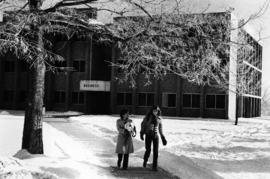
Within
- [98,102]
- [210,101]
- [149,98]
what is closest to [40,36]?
[210,101]

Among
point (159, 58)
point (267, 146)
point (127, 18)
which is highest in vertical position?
point (127, 18)

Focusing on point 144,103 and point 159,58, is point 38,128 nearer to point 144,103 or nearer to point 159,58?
point 159,58

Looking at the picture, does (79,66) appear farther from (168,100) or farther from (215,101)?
(215,101)

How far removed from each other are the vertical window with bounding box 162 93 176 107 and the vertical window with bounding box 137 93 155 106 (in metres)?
1.22


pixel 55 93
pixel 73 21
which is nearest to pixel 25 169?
pixel 73 21

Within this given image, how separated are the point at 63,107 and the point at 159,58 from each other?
131 feet

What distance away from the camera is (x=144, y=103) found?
47.4 metres

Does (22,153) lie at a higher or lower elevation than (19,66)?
lower

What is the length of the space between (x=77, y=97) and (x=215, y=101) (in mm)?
15222

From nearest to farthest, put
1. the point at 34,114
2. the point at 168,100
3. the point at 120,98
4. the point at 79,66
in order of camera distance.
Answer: the point at 34,114
the point at 168,100
the point at 120,98
the point at 79,66

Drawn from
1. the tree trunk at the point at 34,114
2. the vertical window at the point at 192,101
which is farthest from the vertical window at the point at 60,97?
the tree trunk at the point at 34,114

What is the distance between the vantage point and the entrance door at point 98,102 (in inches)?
1921

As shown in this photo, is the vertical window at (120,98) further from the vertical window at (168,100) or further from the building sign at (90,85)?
the vertical window at (168,100)

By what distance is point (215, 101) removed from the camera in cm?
4512
